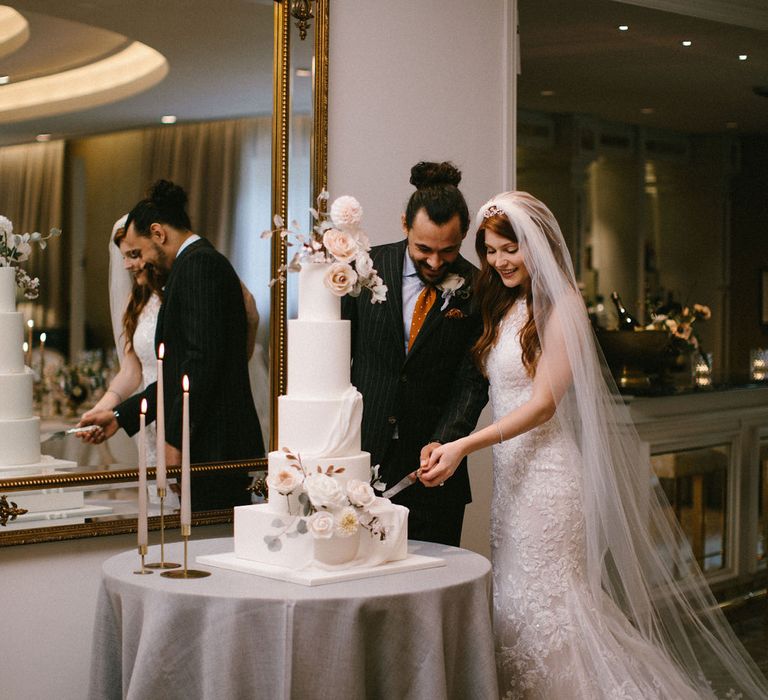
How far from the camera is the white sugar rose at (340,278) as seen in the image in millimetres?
2639

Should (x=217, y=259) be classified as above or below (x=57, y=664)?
above

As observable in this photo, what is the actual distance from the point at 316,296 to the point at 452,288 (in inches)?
28.8

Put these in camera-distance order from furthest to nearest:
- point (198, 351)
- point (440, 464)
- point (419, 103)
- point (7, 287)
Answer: point (419, 103)
point (198, 351)
point (7, 287)
point (440, 464)

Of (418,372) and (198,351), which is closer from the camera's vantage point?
(418,372)

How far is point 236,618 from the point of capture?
2303mm

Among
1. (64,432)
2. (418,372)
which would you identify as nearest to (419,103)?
(418,372)

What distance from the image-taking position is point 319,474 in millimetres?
2535

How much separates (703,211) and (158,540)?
7.89 meters

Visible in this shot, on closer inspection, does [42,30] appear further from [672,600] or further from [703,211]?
[703,211]

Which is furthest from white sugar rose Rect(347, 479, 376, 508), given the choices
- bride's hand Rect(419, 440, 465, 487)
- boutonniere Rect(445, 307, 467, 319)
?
boutonniere Rect(445, 307, 467, 319)

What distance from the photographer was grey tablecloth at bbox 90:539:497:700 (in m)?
A: 2.30

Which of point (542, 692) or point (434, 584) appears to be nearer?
point (434, 584)

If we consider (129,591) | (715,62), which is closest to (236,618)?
(129,591)

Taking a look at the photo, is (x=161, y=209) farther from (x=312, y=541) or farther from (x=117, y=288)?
(x=312, y=541)
